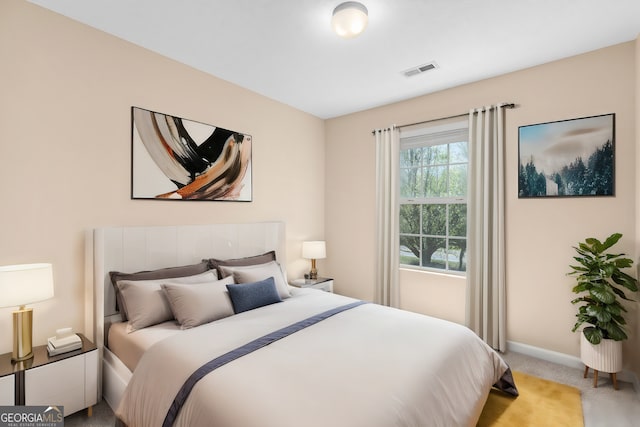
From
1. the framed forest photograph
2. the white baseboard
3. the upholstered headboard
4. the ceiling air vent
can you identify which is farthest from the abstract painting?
the white baseboard

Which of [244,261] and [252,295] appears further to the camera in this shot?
[244,261]

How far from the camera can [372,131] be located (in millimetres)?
4098

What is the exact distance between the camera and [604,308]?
7.83 feet

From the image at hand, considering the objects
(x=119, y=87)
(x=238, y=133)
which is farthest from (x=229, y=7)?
(x=238, y=133)

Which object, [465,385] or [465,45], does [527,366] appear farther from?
[465,45]

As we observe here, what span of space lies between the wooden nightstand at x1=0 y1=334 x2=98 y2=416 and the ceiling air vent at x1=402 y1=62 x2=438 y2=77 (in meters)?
3.38

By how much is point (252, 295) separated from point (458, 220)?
2398mm

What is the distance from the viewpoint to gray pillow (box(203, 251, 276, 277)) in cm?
300

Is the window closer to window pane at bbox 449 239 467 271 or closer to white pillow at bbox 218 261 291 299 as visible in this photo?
window pane at bbox 449 239 467 271

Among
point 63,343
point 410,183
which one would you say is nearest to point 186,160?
point 63,343

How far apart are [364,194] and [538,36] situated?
2.33m

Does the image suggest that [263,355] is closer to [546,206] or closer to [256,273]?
[256,273]

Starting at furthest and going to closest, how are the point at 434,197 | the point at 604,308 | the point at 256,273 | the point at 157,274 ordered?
the point at 434,197 < the point at 256,273 < the point at 157,274 < the point at 604,308

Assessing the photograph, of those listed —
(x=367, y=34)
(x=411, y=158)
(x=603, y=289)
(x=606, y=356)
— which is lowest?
(x=606, y=356)
